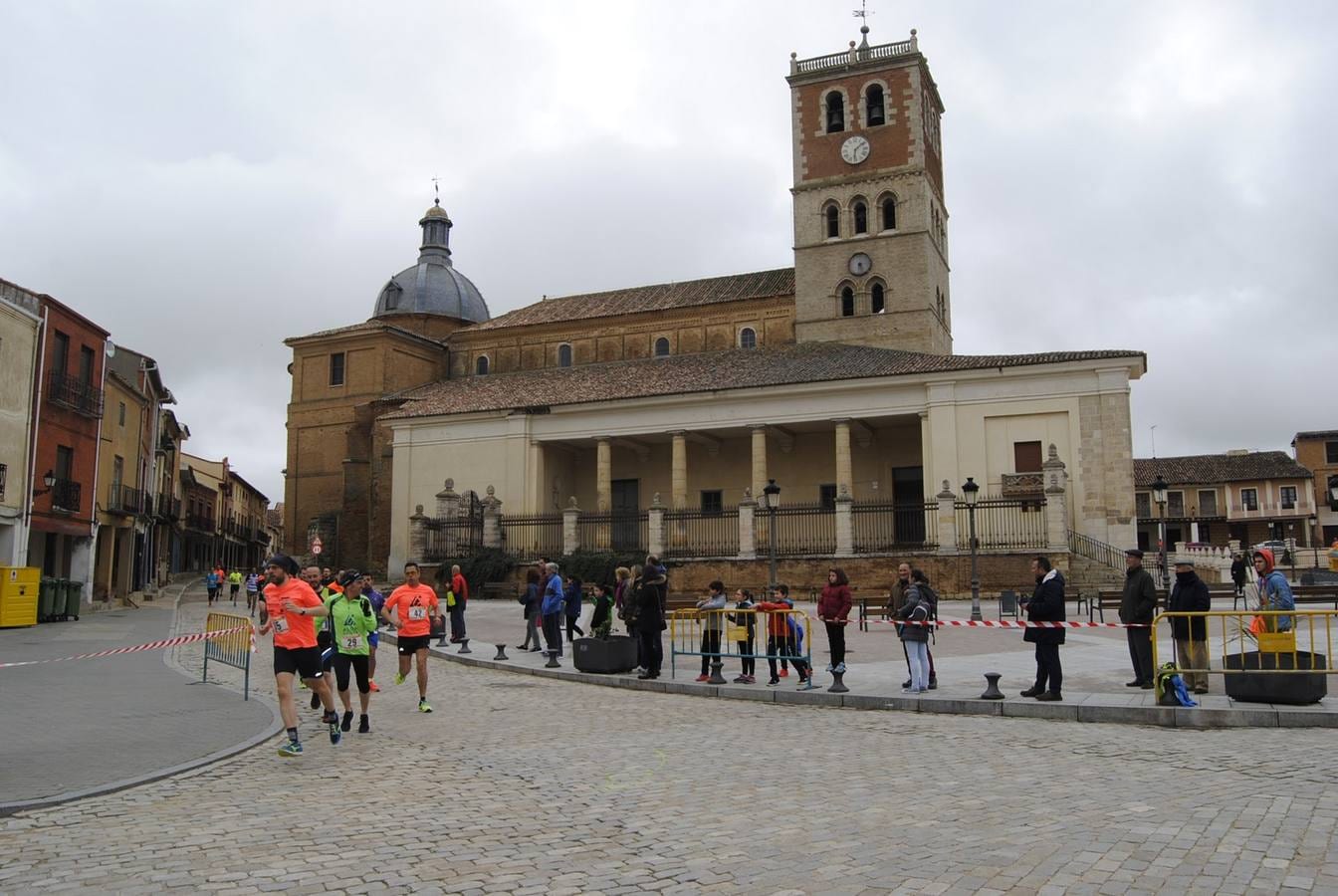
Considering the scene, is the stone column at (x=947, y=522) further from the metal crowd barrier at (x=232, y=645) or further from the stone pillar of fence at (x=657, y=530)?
the metal crowd barrier at (x=232, y=645)

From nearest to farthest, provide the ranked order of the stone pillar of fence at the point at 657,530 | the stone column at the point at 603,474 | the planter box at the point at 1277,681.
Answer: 1. the planter box at the point at 1277,681
2. the stone pillar of fence at the point at 657,530
3. the stone column at the point at 603,474

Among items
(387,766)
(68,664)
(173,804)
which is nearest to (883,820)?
(387,766)

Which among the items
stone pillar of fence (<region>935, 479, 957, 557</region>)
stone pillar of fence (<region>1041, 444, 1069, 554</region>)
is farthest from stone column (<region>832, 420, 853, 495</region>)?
stone pillar of fence (<region>1041, 444, 1069, 554</region>)

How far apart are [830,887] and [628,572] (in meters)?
10.1

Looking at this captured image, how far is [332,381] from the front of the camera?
48.0 m

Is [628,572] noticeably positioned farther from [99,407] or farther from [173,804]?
[99,407]

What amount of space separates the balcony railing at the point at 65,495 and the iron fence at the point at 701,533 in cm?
1647

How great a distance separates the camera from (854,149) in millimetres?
42844

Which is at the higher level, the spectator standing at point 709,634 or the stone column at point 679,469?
the stone column at point 679,469

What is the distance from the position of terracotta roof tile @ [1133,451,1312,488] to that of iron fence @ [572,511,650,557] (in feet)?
142

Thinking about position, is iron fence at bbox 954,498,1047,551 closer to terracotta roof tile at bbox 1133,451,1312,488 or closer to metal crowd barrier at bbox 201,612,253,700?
metal crowd barrier at bbox 201,612,253,700

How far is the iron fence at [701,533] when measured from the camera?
32.9 m

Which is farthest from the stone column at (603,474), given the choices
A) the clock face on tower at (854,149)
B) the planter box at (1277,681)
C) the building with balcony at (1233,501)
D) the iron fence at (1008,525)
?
the building with balcony at (1233,501)

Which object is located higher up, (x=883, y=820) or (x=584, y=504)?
(x=584, y=504)
